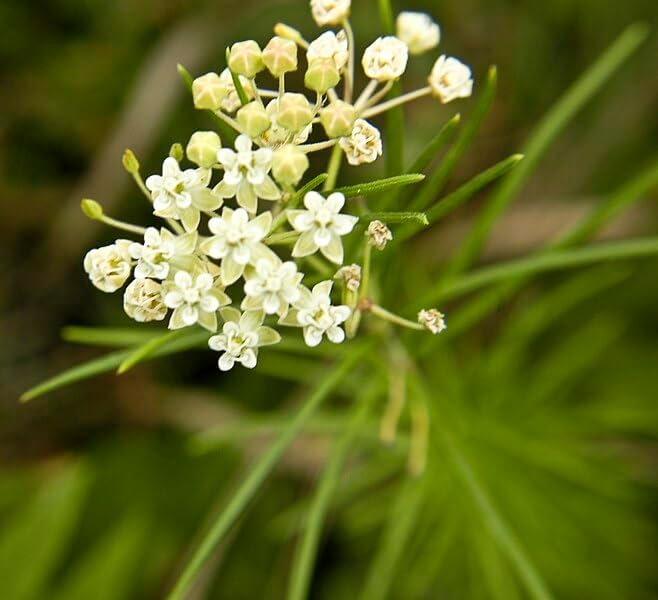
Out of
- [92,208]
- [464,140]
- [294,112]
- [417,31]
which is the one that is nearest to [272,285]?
[294,112]

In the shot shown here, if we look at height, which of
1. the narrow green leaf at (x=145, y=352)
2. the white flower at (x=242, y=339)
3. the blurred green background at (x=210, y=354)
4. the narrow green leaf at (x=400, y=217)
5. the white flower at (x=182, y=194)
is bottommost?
the blurred green background at (x=210, y=354)

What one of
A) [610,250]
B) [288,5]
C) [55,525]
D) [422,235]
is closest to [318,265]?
[610,250]

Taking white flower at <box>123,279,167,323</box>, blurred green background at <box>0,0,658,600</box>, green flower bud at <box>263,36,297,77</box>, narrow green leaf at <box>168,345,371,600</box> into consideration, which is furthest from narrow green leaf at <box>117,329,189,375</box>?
blurred green background at <box>0,0,658,600</box>

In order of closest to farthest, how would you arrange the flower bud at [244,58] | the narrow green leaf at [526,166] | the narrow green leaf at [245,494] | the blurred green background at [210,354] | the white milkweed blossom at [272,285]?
1. the white milkweed blossom at [272,285]
2. the flower bud at [244,58]
3. the narrow green leaf at [245,494]
4. the narrow green leaf at [526,166]
5. the blurred green background at [210,354]

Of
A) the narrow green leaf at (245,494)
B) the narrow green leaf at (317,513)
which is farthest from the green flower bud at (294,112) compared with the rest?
the narrow green leaf at (317,513)

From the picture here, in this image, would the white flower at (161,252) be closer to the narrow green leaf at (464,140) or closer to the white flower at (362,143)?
the white flower at (362,143)

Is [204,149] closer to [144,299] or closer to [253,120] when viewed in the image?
[253,120]

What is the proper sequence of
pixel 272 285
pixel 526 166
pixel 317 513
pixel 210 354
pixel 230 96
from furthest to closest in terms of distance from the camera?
pixel 210 354, pixel 526 166, pixel 317 513, pixel 230 96, pixel 272 285
